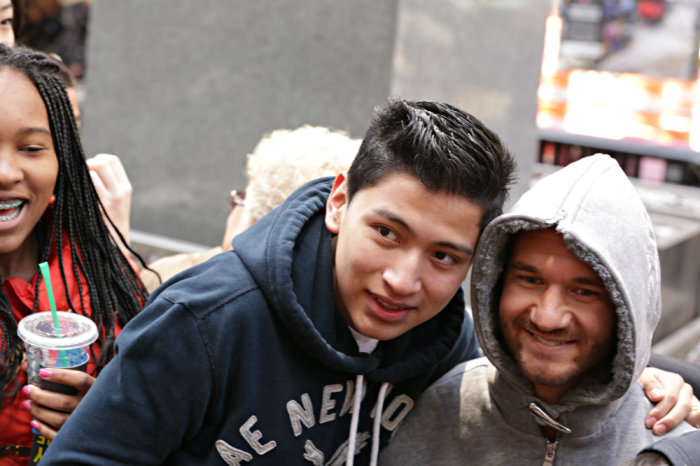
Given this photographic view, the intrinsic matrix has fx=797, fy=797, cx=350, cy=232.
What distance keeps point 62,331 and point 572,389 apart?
1.20 metres

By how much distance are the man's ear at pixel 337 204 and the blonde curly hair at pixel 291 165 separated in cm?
58

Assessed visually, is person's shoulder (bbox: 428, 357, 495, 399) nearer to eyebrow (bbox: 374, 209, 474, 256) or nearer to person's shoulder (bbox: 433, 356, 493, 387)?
person's shoulder (bbox: 433, 356, 493, 387)

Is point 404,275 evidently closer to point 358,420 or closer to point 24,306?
point 358,420

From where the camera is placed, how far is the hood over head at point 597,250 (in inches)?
65.6

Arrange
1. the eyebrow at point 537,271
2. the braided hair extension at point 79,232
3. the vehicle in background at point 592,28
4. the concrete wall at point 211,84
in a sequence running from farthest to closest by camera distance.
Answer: the vehicle in background at point 592,28 → the concrete wall at point 211,84 → the braided hair extension at point 79,232 → the eyebrow at point 537,271

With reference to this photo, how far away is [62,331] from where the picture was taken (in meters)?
1.85

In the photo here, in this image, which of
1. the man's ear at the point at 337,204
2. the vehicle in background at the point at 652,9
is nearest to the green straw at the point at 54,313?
the man's ear at the point at 337,204

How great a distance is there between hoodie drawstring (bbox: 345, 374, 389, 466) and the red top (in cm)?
69


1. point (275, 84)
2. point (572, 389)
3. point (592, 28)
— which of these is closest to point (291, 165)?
point (572, 389)

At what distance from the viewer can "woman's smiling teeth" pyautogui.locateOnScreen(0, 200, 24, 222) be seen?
1.95m

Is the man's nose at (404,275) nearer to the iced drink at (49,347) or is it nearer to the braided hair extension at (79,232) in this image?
the iced drink at (49,347)

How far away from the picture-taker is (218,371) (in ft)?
5.43

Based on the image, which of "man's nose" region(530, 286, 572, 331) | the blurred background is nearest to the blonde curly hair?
"man's nose" region(530, 286, 572, 331)

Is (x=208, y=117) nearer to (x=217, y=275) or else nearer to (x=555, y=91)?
(x=217, y=275)
